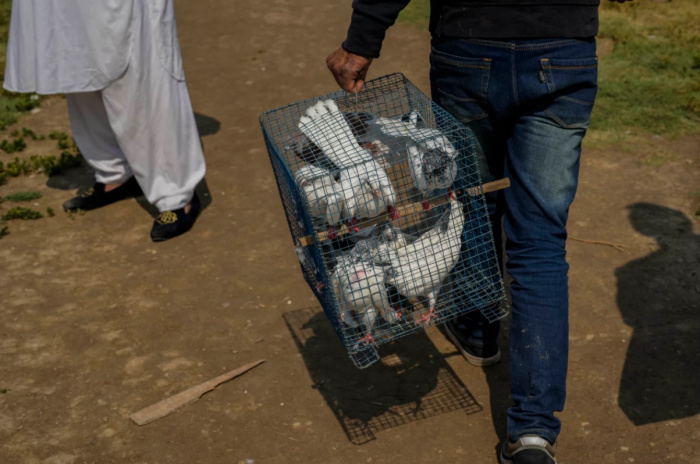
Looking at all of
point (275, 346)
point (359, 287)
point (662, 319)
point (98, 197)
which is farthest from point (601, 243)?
point (98, 197)

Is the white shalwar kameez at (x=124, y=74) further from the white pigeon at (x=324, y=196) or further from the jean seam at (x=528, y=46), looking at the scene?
the jean seam at (x=528, y=46)

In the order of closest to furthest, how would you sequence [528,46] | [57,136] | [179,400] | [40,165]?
[528,46] < [179,400] < [40,165] < [57,136]

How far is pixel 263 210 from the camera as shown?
499 centimetres

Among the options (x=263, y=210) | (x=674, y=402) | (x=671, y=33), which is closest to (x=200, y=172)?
(x=263, y=210)

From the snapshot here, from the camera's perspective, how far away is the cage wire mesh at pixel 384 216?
280cm

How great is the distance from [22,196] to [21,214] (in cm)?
29

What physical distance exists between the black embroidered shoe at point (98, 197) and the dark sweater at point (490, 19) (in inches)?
107

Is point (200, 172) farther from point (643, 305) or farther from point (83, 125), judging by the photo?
point (643, 305)

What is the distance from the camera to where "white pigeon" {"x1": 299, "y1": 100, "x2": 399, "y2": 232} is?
277 cm

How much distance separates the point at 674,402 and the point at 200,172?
2881mm

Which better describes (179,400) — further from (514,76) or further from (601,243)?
(601,243)

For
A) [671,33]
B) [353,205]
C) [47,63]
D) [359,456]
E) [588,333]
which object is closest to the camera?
[353,205]

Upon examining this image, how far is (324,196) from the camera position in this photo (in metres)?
2.75

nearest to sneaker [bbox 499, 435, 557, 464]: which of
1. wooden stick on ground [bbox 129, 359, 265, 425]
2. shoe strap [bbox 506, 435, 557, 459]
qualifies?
shoe strap [bbox 506, 435, 557, 459]
